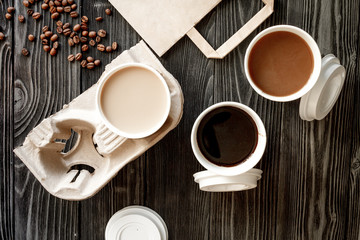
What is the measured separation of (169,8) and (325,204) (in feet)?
2.12

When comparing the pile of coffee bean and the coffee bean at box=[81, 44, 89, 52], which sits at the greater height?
the pile of coffee bean

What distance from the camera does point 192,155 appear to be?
1.04m

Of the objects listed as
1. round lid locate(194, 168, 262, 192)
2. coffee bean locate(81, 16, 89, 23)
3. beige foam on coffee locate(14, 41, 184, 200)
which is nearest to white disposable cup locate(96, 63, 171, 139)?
beige foam on coffee locate(14, 41, 184, 200)

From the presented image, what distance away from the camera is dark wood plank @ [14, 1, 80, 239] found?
1.05 metres

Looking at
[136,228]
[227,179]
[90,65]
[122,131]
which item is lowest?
[136,228]

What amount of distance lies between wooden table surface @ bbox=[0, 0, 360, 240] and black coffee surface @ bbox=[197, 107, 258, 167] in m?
0.13

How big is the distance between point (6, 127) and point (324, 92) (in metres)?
0.82

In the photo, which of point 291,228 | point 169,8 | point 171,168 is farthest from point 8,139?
point 291,228

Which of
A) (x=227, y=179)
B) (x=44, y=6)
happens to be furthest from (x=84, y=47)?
(x=227, y=179)

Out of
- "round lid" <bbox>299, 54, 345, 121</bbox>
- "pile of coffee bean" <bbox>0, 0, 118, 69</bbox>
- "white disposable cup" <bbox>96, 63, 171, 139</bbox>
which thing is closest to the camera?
"white disposable cup" <bbox>96, 63, 171, 139</bbox>

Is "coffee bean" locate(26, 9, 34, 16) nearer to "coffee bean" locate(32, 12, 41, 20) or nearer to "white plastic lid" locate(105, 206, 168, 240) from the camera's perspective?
"coffee bean" locate(32, 12, 41, 20)

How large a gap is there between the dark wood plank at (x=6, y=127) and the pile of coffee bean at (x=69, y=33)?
0.02m

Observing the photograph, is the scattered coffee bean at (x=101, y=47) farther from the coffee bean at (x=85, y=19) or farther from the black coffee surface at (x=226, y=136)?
the black coffee surface at (x=226, y=136)

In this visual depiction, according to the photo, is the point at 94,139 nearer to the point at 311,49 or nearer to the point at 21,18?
the point at 21,18
